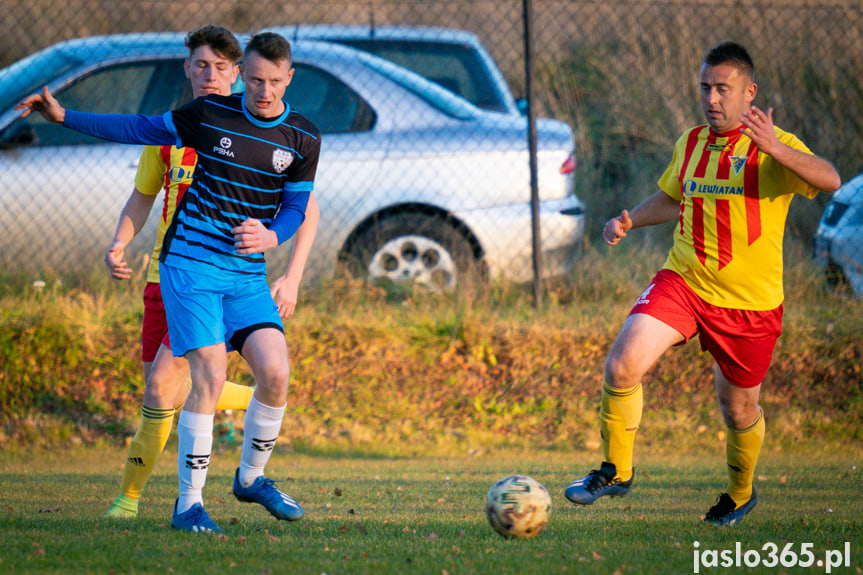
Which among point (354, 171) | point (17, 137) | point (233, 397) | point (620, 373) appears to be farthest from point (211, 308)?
point (17, 137)

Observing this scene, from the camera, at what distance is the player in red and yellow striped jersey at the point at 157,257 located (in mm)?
4133

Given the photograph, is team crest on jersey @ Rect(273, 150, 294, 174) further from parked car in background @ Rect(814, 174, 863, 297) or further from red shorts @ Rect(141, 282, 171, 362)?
parked car in background @ Rect(814, 174, 863, 297)

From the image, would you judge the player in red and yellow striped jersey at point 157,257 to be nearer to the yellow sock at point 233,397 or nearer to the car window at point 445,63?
the yellow sock at point 233,397

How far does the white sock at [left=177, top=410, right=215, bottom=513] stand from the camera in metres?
3.76

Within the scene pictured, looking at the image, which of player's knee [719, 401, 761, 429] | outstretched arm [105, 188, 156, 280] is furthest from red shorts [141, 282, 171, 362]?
player's knee [719, 401, 761, 429]

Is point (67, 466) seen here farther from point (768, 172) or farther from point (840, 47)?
point (840, 47)

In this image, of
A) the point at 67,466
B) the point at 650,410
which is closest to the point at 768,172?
the point at 650,410

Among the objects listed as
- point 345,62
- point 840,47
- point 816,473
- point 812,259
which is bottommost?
point 816,473

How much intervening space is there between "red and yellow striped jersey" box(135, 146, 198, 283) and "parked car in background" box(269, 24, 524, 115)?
164 inches

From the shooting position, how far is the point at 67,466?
232 inches

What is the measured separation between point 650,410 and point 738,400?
2.57 metres

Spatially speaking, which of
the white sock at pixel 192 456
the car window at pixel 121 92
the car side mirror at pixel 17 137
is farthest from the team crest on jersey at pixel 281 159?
the car side mirror at pixel 17 137

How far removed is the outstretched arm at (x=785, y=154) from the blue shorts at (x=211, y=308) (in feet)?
7.32

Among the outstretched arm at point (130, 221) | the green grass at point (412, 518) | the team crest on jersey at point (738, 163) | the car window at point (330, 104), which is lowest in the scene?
the green grass at point (412, 518)
